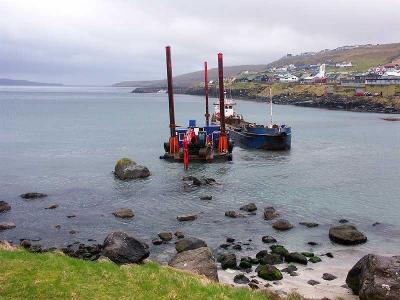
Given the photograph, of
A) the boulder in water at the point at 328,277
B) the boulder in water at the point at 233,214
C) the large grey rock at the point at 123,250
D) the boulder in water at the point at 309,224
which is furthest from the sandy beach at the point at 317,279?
the boulder in water at the point at 233,214

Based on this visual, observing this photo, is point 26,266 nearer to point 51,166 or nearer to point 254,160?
point 51,166

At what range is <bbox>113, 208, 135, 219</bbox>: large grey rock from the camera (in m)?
31.6

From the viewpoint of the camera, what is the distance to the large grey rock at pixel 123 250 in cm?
2123

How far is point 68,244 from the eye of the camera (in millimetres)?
25797

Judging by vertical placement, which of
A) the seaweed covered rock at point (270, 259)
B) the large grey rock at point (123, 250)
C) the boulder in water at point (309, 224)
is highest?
the large grey rock at point (123, 250)

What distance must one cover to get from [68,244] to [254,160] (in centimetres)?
3423

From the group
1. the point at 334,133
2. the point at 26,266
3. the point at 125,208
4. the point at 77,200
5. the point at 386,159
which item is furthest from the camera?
the point at 334,133

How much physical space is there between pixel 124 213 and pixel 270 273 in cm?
1425

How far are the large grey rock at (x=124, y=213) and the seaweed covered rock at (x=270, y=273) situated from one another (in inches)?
524

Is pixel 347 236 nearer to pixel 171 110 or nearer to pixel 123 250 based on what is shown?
pixel 123 250

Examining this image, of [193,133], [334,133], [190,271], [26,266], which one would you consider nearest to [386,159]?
[193,133]

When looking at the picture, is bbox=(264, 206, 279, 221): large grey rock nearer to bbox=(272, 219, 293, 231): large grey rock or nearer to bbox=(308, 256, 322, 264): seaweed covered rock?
bbox=(272, 219, 293, 231): large grey rock

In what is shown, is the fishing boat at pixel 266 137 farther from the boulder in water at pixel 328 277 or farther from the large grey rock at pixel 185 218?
the boulder in water at pixel 328 277

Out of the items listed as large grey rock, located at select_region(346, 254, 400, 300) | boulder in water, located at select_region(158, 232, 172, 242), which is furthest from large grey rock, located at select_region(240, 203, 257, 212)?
large grey rock, located at select_region(346, 254, 400, 300)
